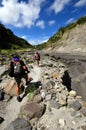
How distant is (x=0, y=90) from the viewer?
1352 centimetres

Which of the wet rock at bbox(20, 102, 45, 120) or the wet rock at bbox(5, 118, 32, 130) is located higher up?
the wet rock at bbox(20, 102, 45, 120)

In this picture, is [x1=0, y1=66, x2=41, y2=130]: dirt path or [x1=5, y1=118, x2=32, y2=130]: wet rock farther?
[x1=0, y1=66, x2=41, y2=130]: dirt path

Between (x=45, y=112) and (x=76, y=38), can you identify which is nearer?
(x=45, y=112)

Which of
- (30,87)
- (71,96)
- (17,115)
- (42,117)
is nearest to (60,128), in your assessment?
(42,117)

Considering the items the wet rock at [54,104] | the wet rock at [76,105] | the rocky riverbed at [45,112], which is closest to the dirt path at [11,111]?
the rocky riverbed at [45,112]

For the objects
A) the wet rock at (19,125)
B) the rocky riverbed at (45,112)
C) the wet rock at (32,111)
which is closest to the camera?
the wet rock at (19,125)

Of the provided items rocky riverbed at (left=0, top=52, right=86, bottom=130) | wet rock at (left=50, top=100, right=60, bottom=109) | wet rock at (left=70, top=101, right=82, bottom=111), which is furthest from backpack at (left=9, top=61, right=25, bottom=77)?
wet rock at (left=70, top=101, right=82, bottom=111)

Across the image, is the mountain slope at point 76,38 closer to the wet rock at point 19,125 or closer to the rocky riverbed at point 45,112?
the rocky riverbed at point 45,112

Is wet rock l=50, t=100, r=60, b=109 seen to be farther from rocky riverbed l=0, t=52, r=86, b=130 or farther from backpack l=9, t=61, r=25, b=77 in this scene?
backpack l=9, t=61, r=25, b=77

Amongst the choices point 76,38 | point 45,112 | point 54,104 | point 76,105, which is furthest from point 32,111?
point 76,38

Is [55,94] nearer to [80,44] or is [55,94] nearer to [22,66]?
[22,66]

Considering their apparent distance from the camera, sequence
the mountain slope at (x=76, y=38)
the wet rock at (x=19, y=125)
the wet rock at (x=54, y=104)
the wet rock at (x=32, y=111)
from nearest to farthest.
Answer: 1. the wet rock at (x=19, y=125)
2. the wet rock at (x=32, y=111)
3. the wet rock at (x=54, y=104)
4. the mountain slope at (x=76, y=38)

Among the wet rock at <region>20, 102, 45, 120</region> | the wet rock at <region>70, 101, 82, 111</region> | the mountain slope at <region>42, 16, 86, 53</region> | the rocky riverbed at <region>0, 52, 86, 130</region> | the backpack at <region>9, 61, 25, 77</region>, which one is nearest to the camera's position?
the rocky riverbed at <region>0, 52, 86, 130</region>

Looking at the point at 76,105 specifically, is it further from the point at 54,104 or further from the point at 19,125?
the point at 19,125
